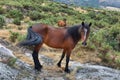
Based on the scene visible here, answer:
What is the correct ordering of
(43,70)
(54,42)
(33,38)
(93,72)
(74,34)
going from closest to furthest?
1. (33,38)
2. (43,70)
3. (54,42)
4. (74,34)
5. (93,72)

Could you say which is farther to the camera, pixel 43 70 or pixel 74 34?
pixel 74 34

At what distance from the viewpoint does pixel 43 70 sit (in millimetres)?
10852

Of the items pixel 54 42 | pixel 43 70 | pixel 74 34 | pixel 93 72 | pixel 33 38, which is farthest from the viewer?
pixel 93 72

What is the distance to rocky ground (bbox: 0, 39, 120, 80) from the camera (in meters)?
9.47

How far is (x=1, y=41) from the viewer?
13508 mm

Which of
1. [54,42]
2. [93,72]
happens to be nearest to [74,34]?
[54,42]

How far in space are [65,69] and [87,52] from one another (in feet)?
11.7

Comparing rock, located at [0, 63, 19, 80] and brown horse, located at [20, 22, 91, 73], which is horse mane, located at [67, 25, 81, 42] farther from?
rock, located at [0, 63, 19, 80]

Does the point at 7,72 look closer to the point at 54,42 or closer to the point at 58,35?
the point at 54,42

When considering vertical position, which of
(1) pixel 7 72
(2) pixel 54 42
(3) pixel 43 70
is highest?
(2) pixel 54 42

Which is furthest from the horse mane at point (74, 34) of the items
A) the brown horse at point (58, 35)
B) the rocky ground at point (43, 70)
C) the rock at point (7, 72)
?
the rock at point (7, 72)

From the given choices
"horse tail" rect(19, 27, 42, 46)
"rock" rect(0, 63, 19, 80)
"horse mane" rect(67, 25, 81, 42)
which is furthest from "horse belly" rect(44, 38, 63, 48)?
"rock" rect(0, 63, 19, 80)

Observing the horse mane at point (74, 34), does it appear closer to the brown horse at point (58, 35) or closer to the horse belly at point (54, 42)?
the brown horse at point (58, 35)

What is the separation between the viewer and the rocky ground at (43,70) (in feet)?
31.1
